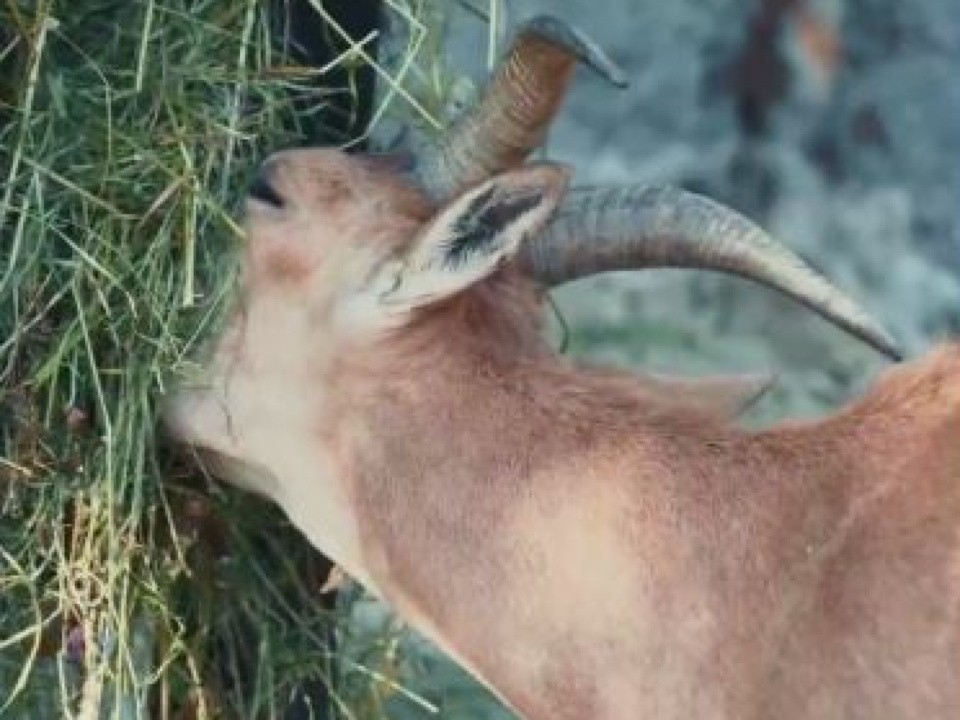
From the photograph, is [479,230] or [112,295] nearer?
[479,230]

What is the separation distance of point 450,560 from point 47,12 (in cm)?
105

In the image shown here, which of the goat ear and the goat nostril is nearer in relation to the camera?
the goat ear

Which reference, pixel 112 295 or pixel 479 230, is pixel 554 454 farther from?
pixel 112 295

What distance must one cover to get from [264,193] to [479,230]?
16.2 inches

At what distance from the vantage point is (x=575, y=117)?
8.27 meters

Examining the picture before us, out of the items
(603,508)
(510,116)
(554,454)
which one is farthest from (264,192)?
(603,508)

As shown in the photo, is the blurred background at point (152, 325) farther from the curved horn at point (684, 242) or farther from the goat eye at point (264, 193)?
the curved horn at point (684, 242)

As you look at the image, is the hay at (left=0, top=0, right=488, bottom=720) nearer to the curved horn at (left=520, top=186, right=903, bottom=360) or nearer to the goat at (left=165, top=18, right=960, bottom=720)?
the goat at (left=165, top=18, right=960, bottom=720)

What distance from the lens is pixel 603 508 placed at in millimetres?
5188

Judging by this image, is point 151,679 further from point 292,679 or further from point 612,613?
point 612,613

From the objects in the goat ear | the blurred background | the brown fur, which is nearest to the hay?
the blurred background

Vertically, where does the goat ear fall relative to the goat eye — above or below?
above

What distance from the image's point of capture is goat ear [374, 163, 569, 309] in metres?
5.17

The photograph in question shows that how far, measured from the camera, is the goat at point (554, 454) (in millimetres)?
5066
